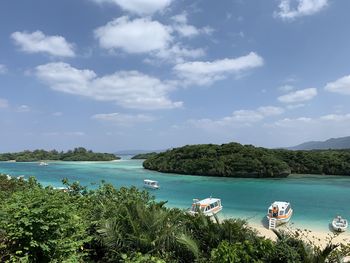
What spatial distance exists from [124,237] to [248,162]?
2464 inches

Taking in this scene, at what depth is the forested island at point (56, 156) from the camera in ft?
472

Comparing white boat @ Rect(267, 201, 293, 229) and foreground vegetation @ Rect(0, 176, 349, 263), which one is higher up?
foreground vegetation @ Rect(0, 176, 349, 263)

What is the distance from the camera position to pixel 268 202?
35.5 meters

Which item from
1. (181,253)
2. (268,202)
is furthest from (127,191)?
(268,202)

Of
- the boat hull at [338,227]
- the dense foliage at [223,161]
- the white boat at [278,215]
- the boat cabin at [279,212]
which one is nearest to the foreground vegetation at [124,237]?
the white boat at [278,215]

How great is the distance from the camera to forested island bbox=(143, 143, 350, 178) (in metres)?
66.6

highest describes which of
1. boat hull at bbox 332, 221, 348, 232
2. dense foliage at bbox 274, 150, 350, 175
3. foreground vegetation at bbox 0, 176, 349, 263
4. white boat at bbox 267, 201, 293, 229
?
foreground vegetation at bbox 0, 176, 349, 263

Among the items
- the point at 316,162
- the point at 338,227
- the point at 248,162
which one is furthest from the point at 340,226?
the point at 316,162

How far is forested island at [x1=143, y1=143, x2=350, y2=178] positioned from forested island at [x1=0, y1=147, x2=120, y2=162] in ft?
233

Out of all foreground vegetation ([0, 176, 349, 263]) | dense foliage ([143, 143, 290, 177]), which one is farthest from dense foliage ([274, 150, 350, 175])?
foreground vegetation ([0, 176, 349, 263])

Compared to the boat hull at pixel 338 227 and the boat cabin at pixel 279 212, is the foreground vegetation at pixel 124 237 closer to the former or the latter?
the boat hull at pixel 338 227

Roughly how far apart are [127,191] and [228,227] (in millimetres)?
4632

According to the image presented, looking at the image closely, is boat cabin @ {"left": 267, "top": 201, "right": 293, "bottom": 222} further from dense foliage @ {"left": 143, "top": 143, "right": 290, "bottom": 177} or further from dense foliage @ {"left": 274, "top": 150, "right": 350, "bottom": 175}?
dense foliage @ {"left": 274, "top": 150, "right": 350, "bottom": 175}

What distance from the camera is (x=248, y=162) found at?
221ft
